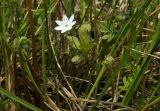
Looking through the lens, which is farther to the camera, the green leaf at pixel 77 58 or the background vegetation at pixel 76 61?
the green leaf at pixel 77 58

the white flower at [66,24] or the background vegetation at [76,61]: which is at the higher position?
the white flower at [66,24]

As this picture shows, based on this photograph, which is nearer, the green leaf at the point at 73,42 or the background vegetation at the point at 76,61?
the background vegetation at the point at 76,61

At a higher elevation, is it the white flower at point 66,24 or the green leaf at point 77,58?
the white flower at point 66,24

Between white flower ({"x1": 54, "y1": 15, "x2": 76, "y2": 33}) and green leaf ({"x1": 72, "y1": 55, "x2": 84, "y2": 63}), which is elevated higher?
white flower ({"x1": 54, "y1": 15, "x2": 76, "y2": 33})

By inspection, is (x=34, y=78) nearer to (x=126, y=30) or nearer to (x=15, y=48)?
(x=15, y=48)

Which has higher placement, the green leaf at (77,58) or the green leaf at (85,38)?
the green leaf at (85,38)

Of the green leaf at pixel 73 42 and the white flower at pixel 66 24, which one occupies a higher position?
the white flower at pixel 66 24

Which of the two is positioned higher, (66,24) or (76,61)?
(66,24)

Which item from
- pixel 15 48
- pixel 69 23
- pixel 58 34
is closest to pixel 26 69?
Answer: pixel 15 48
